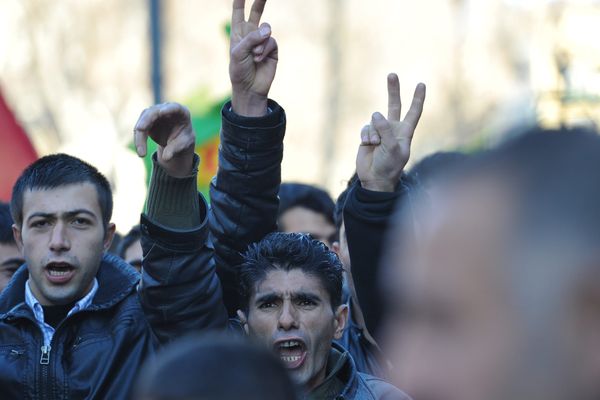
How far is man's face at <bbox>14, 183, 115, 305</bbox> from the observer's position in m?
4.52

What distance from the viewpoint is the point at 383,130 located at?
427cm

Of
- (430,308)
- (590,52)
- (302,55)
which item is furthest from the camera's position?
(302,55)

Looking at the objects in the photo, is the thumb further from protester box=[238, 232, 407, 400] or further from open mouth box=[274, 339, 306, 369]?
open mouth box=[274, 339, 306, 369]

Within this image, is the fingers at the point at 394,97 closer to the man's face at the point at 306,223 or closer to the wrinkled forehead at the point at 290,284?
the wrinkled forehead at the point at 290,284

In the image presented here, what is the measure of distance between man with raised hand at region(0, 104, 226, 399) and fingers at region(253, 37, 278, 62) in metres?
0.41

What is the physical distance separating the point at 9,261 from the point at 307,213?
5.79 ft

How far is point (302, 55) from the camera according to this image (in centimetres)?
3916

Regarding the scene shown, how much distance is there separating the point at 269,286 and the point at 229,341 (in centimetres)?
259

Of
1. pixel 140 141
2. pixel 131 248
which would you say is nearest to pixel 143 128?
pixel 140 141

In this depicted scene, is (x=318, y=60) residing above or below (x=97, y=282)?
below

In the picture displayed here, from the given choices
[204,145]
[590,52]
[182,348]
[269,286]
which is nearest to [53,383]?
[269,286]

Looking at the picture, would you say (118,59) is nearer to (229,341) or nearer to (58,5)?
(58,5)

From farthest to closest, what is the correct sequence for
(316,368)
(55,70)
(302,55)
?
(302,55) < (55,70) < (316,368)

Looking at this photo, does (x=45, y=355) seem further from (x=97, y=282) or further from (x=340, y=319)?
(x=340, y=319)
